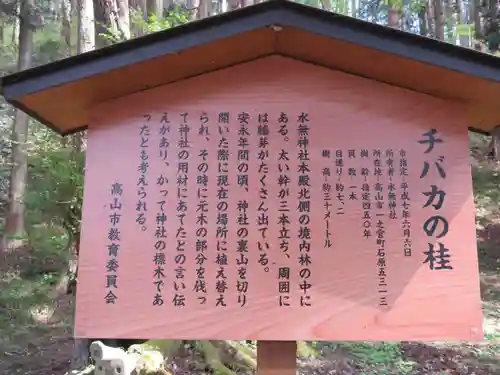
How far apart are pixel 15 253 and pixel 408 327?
10863mm

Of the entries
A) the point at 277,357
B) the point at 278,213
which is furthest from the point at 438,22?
the point at 277,357

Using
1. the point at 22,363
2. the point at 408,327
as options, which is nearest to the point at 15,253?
the point at 22,363

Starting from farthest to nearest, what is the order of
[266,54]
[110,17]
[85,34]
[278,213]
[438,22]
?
[438,22] → [85,34] → [110,17] → [266,54] → [278,213]

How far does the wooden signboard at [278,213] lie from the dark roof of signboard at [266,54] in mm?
99

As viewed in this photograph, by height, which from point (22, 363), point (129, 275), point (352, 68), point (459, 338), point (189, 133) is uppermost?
point (352, 68)

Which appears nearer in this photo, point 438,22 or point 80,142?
point 80,142

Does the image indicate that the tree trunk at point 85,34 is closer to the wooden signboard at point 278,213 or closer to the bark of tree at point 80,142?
the bark of tree at point 80,142

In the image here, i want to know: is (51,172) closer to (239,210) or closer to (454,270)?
(239,210)

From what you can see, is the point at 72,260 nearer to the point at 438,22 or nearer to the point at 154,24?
the point at 154,24

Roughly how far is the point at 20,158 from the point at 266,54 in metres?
9.82

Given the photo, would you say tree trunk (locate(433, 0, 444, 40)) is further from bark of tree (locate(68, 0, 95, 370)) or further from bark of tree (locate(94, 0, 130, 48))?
bark of tree (locate(94, 0, 130, 48))

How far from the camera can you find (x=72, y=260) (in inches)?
289

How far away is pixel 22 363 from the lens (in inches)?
276

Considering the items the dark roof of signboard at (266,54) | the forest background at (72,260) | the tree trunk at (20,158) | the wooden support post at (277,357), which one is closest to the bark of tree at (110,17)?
the forest background at (72,260)
